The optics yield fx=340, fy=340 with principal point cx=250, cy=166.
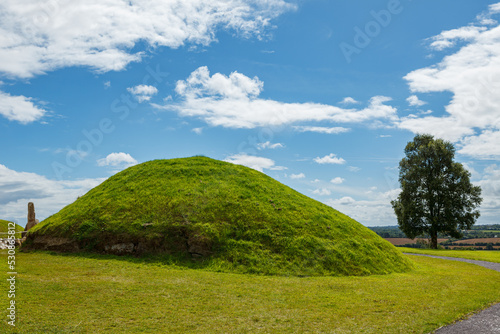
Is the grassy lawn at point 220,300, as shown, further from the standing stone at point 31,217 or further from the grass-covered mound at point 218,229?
the standing stone at point 31,217

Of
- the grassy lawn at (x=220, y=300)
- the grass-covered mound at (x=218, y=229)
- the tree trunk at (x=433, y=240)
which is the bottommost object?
the tree trunk at (x=433, y=240)

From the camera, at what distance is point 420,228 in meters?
47.5

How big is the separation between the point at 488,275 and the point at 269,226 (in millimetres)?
13551

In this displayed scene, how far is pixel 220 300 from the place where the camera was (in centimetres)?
1244

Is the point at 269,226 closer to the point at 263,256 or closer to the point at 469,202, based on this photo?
the point at 263,256

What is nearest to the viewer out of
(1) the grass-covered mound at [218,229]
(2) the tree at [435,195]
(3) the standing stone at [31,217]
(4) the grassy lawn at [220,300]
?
(4) the grassy lawn at [220,300]

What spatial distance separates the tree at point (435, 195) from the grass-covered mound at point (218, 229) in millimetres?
26217

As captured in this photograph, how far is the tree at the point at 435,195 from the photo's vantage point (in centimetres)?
4575

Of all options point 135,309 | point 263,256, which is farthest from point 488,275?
point 135,309

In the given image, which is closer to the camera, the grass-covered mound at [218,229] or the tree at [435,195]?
the grass-covered mound at [218,229]

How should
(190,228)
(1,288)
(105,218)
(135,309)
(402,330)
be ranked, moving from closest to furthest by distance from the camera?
(402,330) < (135,309) < (1,288) < (190,228) < (105,218)

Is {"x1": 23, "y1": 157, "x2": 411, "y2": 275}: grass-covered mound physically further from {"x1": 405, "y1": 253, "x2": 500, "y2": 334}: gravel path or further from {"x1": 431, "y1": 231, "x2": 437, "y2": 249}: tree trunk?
{"x1": 431, "y1": 231, "x2": 437, "y2": 249}: tree trunk

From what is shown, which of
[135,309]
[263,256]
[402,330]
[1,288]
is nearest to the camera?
[402,330]

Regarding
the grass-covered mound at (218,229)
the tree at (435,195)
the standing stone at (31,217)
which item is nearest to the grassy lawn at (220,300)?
the grass-covered mound at (218,229)
